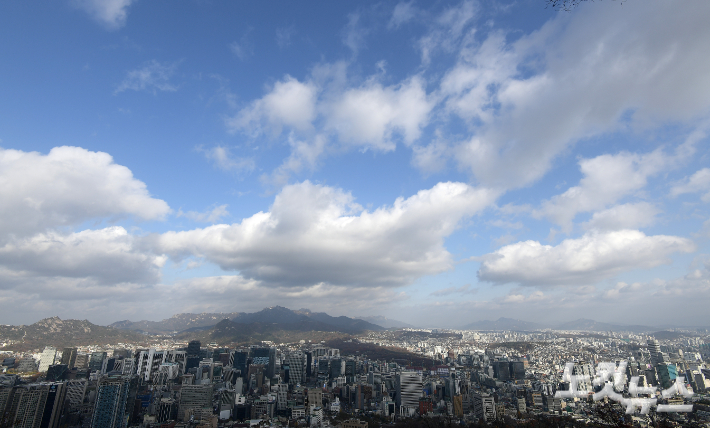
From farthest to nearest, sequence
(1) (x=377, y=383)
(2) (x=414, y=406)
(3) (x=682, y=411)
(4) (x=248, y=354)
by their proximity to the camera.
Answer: (4) (x=248, y=354) < (1) (x=377, y=383) < (2) (x=414, y=406) < (3) (x=682, y=411)

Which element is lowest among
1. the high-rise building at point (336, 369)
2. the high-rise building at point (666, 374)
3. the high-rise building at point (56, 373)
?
the high-rise building at point (336, 369)

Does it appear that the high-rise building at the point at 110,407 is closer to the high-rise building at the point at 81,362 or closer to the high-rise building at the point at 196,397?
the high-rise building at the point at 196,397

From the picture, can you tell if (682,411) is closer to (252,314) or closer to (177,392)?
(177,392)

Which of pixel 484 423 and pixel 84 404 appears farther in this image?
pixel 84 404

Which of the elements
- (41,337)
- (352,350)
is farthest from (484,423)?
(41,337)

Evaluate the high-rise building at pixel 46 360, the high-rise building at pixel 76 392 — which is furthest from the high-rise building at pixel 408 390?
the high-rise building at pixel 46 360

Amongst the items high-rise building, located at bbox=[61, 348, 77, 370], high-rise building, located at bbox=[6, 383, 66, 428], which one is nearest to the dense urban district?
high-rise building, located at bbox=[6, 383, 66, 428]
